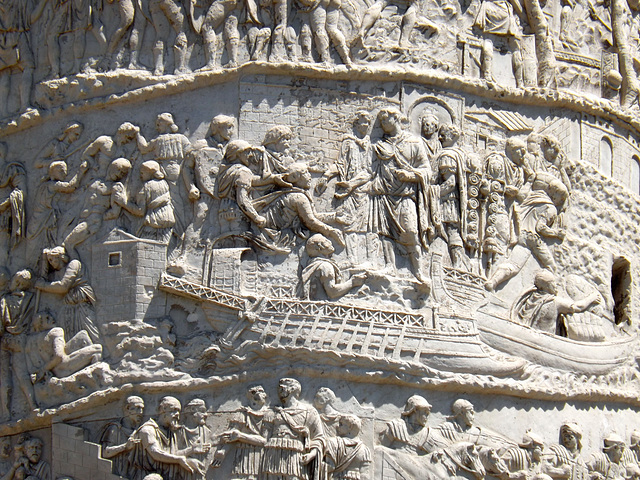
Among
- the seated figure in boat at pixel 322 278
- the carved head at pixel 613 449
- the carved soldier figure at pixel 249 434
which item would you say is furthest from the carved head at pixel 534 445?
the carved soldier figure at pixel 249 434

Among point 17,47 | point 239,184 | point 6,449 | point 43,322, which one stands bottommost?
point 6,449

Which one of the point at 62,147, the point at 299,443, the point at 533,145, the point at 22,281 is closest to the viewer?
the point at 299,443

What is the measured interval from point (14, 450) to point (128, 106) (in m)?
4.64

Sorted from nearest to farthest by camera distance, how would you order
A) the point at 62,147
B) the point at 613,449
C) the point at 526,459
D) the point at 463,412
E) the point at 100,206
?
the point at 463,412 < the point at 526,459 < the point at 100,206 < the point at 613,449 < the point at 62,147

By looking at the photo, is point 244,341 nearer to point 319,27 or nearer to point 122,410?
point 122,410

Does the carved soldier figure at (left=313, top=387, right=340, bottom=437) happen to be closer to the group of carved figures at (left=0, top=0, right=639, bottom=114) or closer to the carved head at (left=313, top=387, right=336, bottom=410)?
the carved head at (left=313, top=387, right=336, bottom=410)

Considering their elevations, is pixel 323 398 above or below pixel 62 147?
below

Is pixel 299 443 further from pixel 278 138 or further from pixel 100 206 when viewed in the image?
pixel 100 206

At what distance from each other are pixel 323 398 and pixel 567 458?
3.26 meters

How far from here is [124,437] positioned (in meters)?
17.3

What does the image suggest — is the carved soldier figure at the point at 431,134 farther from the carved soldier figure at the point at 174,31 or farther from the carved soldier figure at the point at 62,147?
the carved soldier figure at the point at 62,147

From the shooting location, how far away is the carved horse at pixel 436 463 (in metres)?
17.0

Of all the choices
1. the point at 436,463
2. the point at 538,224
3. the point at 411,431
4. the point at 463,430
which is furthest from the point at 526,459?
the point at 538,224

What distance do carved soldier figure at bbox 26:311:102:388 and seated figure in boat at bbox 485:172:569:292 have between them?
213 inches
